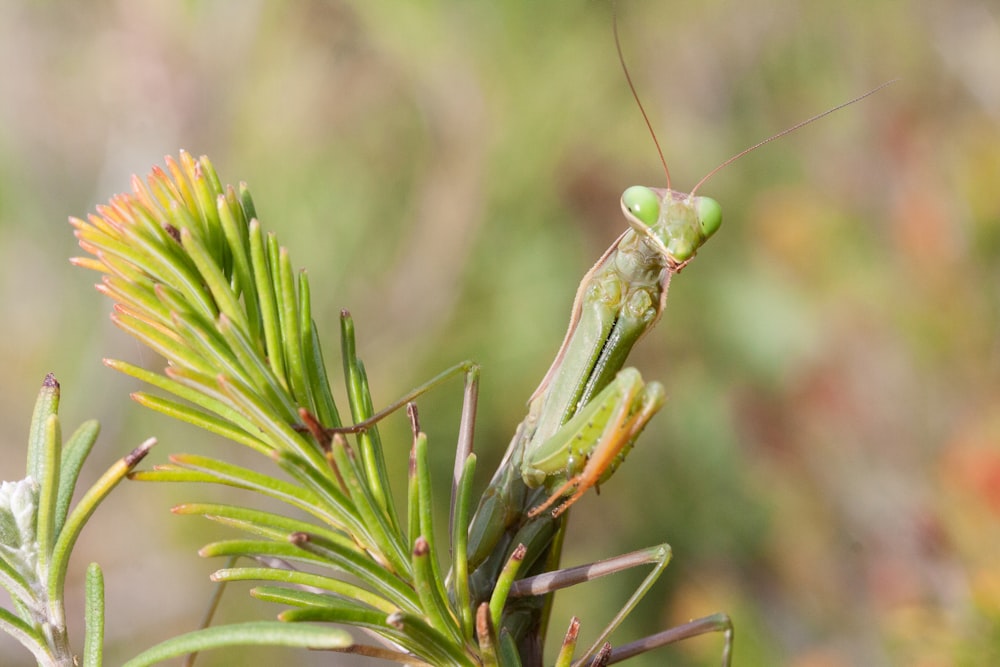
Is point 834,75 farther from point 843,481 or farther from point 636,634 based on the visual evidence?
point 636,634

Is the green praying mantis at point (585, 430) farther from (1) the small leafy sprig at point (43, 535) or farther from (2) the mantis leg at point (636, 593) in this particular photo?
(1) the small leafy sprig at point (43, 535)

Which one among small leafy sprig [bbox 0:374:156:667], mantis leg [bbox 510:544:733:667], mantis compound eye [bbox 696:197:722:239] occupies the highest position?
small leafy sprig [bbox 0:374:156:667]

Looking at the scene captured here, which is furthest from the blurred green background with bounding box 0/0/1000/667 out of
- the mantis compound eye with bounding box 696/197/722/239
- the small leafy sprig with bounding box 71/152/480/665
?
the small leafy sprig with bounding box 71/152/480/665

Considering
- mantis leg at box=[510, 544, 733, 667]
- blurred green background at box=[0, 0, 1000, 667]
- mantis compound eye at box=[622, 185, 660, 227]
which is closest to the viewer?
mantis leg at box=[510, 544, 733, 667]

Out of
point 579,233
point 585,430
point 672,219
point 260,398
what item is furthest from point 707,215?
point 579,233

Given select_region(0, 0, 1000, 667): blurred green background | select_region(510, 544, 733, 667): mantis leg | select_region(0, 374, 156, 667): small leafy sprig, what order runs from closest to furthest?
select_region(0, 374, 156, 667): small leafy sprig, select_region(510, 544, 733, 667): mantis leg, select_region(0, 0, 1000, 667): blurred green background

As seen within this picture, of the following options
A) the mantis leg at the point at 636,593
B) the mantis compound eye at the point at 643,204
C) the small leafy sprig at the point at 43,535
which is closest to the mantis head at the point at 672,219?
the mantis compound eye at the point at 643,204

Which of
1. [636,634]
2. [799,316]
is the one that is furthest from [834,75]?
[636,634]

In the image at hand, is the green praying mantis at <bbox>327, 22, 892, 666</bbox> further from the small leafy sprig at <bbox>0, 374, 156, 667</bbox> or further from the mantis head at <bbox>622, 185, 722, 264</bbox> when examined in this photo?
the small leafy sprig at <bbox>0, 374, 156, 667</bbox>
